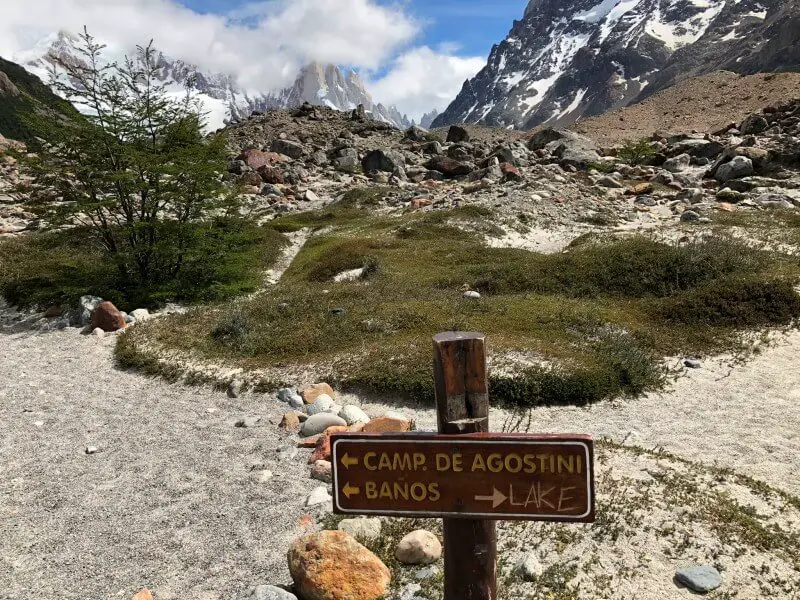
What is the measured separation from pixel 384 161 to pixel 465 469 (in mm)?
53919

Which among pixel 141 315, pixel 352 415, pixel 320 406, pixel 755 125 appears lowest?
pixel 352 415

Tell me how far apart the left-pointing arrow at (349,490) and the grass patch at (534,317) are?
8.10m

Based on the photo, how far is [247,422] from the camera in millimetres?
10258

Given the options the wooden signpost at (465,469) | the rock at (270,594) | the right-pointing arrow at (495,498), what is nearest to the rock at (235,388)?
the rock at (270,594)

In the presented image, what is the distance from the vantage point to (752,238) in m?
22.2

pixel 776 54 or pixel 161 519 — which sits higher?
pixel 776 54

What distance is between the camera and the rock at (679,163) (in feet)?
149

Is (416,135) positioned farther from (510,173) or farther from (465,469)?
(465,469)

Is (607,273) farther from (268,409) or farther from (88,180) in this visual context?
(88,180)

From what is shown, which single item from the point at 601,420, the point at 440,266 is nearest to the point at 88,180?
the point at 440,266

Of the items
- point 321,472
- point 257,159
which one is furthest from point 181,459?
point 257,159

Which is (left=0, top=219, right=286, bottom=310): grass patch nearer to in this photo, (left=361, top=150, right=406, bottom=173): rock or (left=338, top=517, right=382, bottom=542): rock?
(left=338, top=517, right=382, bottom=542): rock

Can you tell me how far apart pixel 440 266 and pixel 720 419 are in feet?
45.2

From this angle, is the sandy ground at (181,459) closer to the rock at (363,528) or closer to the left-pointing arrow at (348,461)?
the rock at (363,528)
